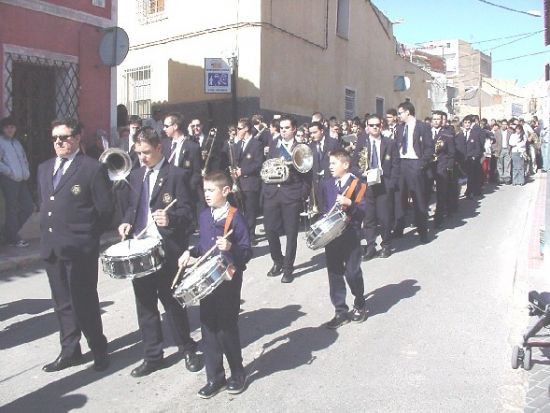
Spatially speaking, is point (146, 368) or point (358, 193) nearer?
point (146, 368)

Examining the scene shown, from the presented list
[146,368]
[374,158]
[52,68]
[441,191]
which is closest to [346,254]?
[146,368]

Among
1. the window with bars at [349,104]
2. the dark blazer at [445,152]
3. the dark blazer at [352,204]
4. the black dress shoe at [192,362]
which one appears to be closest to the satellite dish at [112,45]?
the dark blazer at [445,152]

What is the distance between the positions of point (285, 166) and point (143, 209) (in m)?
2.95

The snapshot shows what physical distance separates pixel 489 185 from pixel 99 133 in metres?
10.9

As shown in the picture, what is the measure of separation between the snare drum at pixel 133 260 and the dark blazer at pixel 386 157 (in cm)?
455

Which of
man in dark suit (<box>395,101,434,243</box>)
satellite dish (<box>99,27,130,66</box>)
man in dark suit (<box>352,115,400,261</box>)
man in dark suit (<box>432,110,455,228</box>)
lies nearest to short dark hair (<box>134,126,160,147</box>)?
man in dark suit (<box>352,115,400,261</box>)

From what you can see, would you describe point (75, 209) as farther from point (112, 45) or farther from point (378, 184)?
point (112, 45)

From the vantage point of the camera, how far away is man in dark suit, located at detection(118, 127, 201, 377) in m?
4.75

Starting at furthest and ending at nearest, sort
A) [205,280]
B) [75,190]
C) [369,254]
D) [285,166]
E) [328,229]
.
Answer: [369,254] → [285,166] → [328,229] → [75,190] → [205,280]

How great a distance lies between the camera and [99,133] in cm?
1084

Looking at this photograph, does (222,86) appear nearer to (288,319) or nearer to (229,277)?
(288,319)

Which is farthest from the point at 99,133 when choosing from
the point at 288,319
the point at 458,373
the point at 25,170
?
the point at 458,373

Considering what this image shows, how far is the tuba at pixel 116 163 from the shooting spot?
16.5 feet

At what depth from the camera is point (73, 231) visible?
4.69 m
